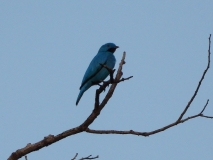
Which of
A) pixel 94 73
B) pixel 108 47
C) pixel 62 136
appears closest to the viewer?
pixel 62 136

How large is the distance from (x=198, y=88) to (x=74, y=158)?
155 centimetres

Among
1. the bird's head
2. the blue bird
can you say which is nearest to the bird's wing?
the blue bird

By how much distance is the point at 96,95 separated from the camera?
492 centimetres

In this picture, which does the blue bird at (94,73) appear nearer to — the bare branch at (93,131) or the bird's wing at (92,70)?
the bird's wing at (92,70)

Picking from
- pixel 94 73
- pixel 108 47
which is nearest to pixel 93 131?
pixel 94 73

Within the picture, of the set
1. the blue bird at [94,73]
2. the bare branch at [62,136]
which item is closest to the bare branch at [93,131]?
the bare branch at [62,136]

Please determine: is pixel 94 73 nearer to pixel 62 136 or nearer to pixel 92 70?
pixel 92 70

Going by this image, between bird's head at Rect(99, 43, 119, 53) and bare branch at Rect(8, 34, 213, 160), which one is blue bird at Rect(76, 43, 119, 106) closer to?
bird's head at Rect(99, 43, 119, 53)

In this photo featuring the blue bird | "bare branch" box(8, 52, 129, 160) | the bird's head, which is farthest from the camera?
the bird's head

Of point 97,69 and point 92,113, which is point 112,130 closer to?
point 92,113

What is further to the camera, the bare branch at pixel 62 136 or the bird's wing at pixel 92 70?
the bird's wing at pixel 92 70

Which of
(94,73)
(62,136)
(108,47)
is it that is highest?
(108,47)

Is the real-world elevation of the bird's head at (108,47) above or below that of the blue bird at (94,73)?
above

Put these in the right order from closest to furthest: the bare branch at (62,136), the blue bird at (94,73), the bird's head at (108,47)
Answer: the bare branch at (62,136) → the blue bird at (94,73) → the bird's head at (108,47)
